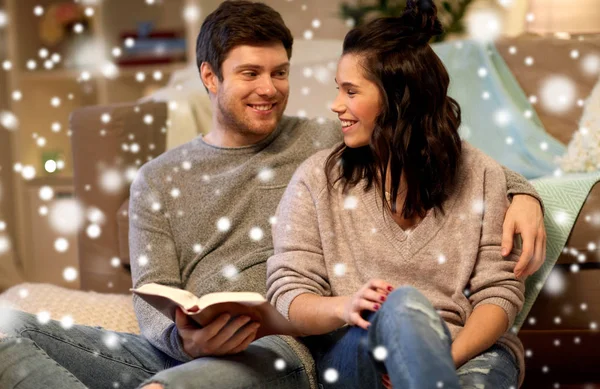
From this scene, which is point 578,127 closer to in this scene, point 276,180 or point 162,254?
point 276,180

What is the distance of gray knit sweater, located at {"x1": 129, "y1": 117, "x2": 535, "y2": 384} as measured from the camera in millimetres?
1569

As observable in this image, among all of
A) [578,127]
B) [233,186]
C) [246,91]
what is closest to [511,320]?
[233,186]

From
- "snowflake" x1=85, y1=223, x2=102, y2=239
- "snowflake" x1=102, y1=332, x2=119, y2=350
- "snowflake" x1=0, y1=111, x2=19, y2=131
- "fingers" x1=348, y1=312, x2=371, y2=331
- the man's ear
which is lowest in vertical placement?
"snowflake" x1=85, y1=223, x2=102, y2=239

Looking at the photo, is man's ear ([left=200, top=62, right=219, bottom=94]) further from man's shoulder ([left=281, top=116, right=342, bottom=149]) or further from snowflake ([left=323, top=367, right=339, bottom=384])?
snowflake ([left=323, top=367, right=339, bottom=384])

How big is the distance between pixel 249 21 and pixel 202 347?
72 centimetres

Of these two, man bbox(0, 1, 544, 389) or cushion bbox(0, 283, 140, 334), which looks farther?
cushion bbox(0, 283, 140, 334)

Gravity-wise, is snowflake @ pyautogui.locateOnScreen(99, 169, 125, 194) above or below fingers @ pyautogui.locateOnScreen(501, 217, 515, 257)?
below

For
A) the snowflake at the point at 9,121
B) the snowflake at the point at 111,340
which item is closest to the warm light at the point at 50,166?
the snowflake at the point at 9,121

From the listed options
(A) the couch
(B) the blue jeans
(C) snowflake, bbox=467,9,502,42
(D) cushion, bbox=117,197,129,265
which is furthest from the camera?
(C) snowflake, bbox=467,9,502,42

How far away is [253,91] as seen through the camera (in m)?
1.69

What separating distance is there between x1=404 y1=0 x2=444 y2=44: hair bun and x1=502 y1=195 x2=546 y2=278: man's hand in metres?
0.32

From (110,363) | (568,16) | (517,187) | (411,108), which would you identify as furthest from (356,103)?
(568,16)

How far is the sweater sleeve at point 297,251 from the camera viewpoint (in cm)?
134

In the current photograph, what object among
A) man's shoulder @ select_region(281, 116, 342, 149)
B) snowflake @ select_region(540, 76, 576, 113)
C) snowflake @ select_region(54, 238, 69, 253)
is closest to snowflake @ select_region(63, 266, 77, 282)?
snowflake @ select_region(54, 238, 69, 253)
